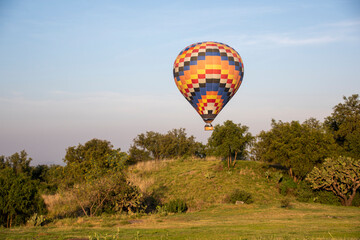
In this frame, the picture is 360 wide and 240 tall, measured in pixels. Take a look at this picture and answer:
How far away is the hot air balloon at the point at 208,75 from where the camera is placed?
33.2 metres

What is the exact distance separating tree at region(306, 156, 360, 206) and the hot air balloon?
11.2m

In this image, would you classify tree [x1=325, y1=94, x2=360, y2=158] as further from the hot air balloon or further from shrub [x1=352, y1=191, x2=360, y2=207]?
the hot air balloon

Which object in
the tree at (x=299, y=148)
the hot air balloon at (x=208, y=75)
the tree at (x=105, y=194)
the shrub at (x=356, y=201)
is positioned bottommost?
the shrub at (x=356, y=201)

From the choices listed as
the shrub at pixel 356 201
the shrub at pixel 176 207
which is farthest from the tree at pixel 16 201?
the shrub at pixel 356 201

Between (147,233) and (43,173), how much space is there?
42834 mm

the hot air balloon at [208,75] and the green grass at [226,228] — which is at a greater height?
the hot air balloon at [208,75]

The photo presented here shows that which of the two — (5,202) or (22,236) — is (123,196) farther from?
(22,236)

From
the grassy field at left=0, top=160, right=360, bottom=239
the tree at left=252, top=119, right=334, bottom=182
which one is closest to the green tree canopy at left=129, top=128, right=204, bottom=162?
the grassy field at left=0, top=160, right=360, bottom=239

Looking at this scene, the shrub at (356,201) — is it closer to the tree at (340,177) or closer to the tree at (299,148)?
the tree at (340,177)

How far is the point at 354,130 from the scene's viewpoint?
47.1 metres

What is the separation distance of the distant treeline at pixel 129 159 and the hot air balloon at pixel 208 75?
8474mm

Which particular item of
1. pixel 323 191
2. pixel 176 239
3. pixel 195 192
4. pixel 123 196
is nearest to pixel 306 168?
pixel 323 191

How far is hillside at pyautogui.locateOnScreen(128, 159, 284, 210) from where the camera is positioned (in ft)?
122

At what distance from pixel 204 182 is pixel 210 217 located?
46.0 ft
